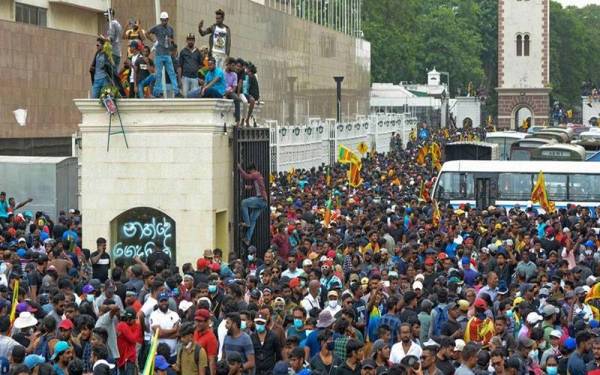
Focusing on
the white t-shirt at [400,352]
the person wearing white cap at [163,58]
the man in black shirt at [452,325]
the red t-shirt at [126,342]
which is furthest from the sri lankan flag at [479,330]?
the person wearing white cap at [163,58]

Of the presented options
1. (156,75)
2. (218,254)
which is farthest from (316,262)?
(156,75)

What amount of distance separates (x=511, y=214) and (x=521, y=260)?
7758mm

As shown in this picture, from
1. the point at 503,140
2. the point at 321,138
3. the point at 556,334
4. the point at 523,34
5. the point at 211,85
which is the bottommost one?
the point at 556,334

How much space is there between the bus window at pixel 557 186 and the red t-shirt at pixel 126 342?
2360cm

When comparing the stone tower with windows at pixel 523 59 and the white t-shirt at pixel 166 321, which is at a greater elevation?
the stone tower with windows at pixel 523 59

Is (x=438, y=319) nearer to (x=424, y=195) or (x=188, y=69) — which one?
(x=188, y=69)

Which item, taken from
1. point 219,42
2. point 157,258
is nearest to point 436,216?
point 219,42

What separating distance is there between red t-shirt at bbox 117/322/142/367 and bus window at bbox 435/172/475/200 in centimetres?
2321

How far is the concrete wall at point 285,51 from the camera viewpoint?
46.8 meters

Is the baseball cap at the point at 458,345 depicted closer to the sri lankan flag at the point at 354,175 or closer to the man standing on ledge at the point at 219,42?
the man standing on ledge at the point at 219,42

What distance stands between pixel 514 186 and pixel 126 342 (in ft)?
78.1

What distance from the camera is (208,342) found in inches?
563

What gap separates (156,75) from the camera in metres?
23.5

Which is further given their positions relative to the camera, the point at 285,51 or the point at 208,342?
the point at 285,51
